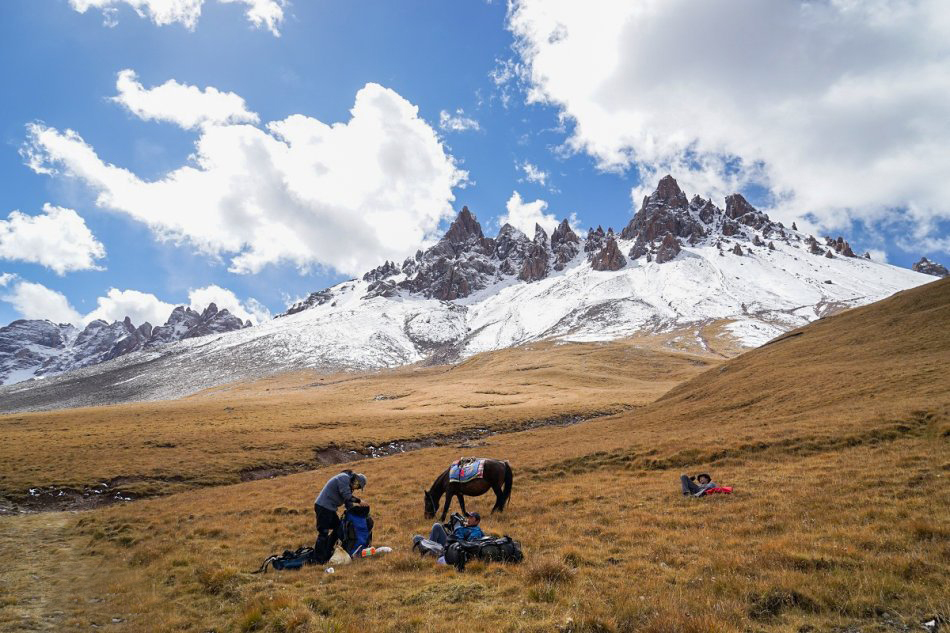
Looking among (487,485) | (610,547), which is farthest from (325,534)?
(610,547)

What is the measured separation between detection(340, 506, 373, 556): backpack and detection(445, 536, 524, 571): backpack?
11.1 feet

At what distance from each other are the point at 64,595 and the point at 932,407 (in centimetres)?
3354

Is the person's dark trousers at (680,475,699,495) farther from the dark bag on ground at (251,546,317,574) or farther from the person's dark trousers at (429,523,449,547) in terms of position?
the dark bag on ground at (251,546,317,574)

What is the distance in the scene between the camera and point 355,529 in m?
13.4

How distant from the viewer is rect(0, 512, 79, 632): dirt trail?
10.5 m

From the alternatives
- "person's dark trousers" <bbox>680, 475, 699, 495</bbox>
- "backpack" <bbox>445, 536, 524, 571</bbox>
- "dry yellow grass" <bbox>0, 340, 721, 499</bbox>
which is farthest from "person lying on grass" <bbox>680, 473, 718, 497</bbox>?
"dry yellow grass" <bbox>0, 340, 721, 499</bbox>

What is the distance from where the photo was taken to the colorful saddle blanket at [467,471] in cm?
1650

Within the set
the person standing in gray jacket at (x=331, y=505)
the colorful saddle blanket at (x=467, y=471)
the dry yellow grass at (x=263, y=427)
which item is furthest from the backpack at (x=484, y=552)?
the dry yellow grass at (x=263, y=427)

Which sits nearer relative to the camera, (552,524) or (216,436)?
(552,524)

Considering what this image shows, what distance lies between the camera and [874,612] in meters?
6.67

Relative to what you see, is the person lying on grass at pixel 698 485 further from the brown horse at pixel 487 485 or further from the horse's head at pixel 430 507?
the horse's head at pixel 430 507

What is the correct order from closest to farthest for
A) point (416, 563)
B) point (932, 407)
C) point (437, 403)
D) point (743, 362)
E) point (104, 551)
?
1. point (416, 563)
2. point (104, 551)
3. point (932, 407)
4. point (743, 362)
5. point (437, 403)

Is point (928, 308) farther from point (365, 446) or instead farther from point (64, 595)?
point (64, 595)

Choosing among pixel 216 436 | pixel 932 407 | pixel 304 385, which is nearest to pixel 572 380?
pixel 216 436
